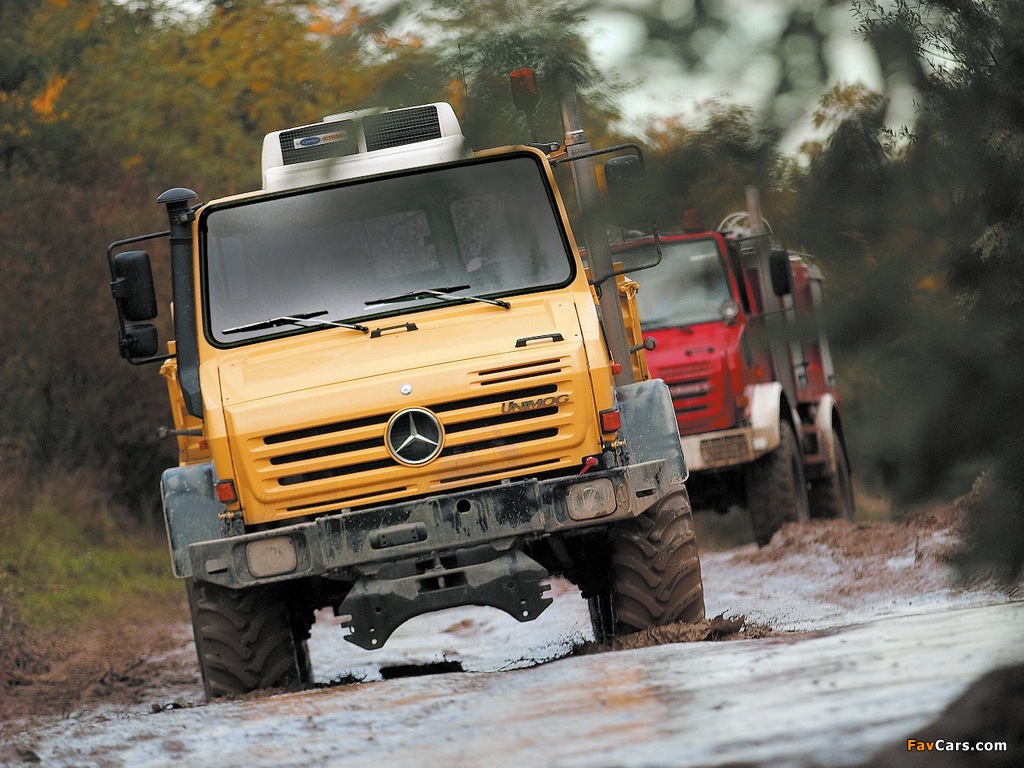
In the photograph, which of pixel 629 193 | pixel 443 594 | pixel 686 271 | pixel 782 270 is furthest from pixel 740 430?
pixel 629 193

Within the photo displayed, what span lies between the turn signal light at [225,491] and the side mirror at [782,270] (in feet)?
10.8

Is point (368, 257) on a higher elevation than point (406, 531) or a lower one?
higher

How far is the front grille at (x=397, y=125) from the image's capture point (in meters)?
3.72

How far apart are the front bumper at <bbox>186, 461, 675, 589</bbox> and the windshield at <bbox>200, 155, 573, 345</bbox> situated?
1102 mm

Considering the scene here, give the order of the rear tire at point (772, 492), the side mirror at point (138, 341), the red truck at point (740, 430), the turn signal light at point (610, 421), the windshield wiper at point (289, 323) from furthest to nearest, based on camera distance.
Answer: the rear tire at point (772, 492) → the red truck at point (740, 430) → the side mirror at point (138, 341) → the windshield wiper at point (289, 323) → the turn signal light at point (610, 421)

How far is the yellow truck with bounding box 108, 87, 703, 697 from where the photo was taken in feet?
23.6

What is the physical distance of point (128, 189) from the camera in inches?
798

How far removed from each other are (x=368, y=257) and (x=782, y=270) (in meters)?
4.27

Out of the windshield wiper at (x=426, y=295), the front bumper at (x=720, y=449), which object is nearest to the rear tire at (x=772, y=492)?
the front bumper at (x=720, y=449)

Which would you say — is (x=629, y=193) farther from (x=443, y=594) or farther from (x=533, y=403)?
(x=443, y=594)

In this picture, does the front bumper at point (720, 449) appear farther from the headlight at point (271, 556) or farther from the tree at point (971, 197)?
the tree at point (971, 197)

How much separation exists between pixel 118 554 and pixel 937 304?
1521 cm

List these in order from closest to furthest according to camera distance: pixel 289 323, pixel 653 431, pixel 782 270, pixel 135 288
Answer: pixel 782 270
pixel 653 431
pixel 289 323
pixel 135 288

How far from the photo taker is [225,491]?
7.32 meters
